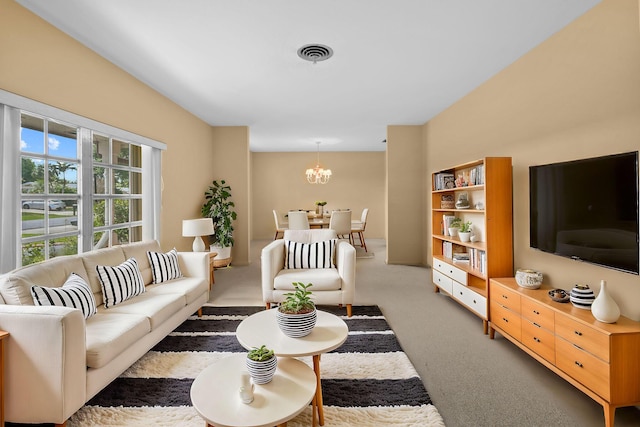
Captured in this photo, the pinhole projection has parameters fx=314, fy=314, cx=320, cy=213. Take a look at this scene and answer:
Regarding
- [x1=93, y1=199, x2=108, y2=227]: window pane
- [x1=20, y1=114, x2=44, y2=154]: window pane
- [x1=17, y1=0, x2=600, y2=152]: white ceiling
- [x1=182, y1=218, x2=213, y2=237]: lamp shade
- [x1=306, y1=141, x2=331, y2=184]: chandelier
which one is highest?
[x1=17, y1=0, x2=600, y2=152]: white ceiling

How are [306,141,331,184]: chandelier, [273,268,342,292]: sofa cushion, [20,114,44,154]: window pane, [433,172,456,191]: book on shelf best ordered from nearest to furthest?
[20,114,44,154]: window pane < [273,268,342,292]: sofa cushion < [433,172,456,191]: book on shelf < [306,141,331,184]: chandelier

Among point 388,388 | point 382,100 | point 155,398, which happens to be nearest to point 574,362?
point 388,388

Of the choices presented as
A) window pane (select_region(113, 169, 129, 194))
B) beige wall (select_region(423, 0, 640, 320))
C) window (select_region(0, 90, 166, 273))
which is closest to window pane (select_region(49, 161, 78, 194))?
window (select_region(0, 90, 166, 273))

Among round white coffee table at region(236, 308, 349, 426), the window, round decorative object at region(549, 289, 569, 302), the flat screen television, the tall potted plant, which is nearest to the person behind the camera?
round white coffee table at region(236, 308, 349, 426)

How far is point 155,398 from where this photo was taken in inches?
74.8

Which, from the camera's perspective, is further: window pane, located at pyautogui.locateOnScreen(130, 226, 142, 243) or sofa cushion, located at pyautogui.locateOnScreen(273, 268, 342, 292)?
window pane, located at pyautogui.locateOnScreen(130, 226, 142, 243)

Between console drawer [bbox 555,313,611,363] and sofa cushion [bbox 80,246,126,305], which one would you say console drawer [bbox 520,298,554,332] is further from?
sofa cushion [bbox 80,246,126,305]

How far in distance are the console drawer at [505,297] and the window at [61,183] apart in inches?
146

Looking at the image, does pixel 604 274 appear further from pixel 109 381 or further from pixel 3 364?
pixel 3 364

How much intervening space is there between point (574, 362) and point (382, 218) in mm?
7645

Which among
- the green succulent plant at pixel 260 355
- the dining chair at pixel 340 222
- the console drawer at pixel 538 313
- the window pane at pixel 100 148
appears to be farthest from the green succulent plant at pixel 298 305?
the dining chair at pixel 340 222

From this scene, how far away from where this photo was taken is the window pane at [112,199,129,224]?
347 cm

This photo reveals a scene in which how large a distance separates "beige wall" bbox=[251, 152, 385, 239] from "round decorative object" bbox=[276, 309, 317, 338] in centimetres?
755

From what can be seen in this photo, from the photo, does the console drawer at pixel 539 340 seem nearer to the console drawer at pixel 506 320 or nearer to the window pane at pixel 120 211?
the console drawer at pixel 506 320
